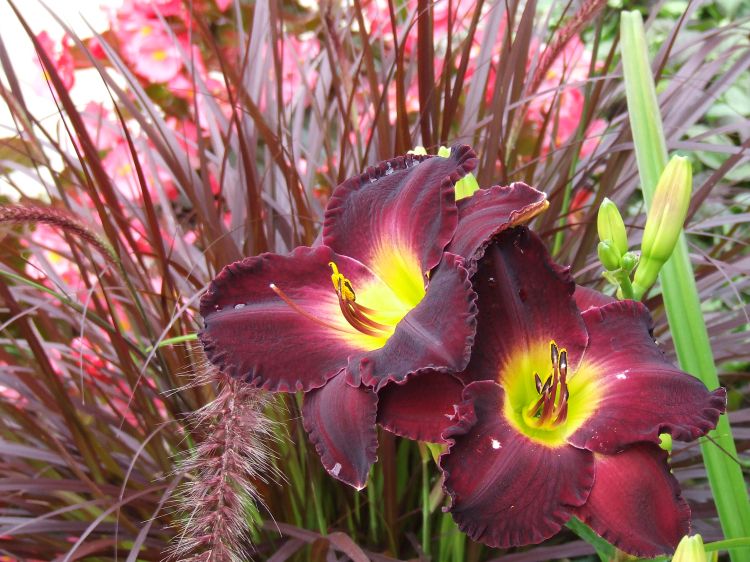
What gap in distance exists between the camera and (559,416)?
45cm

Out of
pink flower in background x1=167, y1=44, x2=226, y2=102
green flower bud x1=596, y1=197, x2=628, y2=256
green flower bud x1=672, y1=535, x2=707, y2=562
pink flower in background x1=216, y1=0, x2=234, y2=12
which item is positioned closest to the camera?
green flower bud x1=672, y1=535, x2=707, y2=562

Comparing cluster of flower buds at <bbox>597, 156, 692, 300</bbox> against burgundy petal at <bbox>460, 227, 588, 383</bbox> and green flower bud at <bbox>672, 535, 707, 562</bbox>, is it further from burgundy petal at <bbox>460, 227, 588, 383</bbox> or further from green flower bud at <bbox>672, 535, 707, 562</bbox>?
green flower bud at <bbox>672, 535, 707, 562</bbox>

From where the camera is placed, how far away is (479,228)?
1.47 feet

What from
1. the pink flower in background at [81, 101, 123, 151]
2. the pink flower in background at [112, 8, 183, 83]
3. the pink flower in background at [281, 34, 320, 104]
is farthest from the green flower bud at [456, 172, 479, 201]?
the pink flower in background at [112, 8, 183, 83]

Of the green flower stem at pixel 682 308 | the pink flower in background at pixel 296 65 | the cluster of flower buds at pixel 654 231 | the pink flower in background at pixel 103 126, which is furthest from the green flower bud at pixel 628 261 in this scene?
the pink flower in background at pixel 103 126

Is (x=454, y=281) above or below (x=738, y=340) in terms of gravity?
above

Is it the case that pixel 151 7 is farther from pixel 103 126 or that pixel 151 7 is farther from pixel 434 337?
pixel 434 337

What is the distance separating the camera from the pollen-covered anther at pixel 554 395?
0.44 metres

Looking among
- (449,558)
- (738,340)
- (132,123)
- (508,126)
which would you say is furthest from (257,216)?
(132,123)

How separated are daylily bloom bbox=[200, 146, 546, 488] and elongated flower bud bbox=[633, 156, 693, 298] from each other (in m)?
0.10

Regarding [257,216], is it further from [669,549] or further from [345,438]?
[669,549]

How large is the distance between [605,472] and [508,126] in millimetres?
495

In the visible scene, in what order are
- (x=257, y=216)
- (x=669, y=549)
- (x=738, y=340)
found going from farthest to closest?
(x=738, y=340) → (x=257, y=216) → (x=669, y=549)

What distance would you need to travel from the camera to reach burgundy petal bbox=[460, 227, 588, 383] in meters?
0.45
